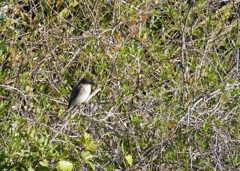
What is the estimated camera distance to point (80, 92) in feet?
21.4

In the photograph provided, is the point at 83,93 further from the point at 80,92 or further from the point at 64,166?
the point at 64,166

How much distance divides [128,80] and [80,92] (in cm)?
49

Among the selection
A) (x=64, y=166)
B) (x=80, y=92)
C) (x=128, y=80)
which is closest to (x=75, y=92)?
(x=80, y=92)

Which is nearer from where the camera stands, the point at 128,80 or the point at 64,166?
the point at 64,166

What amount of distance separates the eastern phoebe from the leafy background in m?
0.10

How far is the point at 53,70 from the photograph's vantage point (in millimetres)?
6957

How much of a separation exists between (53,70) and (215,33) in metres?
1.79

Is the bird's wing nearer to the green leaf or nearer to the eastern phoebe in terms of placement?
the eastern phoebe

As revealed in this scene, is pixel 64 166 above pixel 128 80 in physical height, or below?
above

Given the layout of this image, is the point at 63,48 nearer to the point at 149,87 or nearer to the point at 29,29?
the point at 29,29

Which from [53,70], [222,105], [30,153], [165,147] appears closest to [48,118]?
[53,70]

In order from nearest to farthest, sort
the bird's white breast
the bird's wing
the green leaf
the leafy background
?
the green leaf → the leafy background → the bird's white breast → the bird's wing

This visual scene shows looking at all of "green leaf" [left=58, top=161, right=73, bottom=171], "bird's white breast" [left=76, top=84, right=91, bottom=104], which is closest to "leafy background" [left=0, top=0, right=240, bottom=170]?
"bird's white breast" [left=76, top=84, right=91, bottom=104]

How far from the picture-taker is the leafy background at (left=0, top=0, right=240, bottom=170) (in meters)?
5.78
